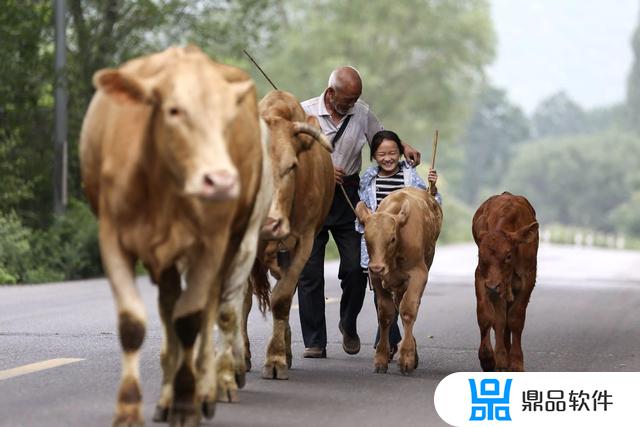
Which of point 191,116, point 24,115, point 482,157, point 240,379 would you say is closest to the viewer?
point 191,116

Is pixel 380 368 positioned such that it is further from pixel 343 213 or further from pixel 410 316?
pixel 343 213

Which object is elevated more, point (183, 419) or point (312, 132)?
point (312, 132)

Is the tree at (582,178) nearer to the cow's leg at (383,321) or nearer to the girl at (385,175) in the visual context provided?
the girl at (385,175)

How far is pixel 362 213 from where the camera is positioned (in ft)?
43.2

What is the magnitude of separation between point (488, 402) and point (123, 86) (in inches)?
117

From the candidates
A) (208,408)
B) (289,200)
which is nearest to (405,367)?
(289,200)

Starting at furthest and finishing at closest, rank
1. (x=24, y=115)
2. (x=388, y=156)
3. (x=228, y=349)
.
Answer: (x=24, y=115) < (x=388, y=156) < (x=228, y=349)

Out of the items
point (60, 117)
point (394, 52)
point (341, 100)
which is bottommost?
point (341, 100)

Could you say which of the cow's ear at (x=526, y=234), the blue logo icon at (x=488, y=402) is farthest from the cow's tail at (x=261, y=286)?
the blue logo icon at (x=488, y=402)

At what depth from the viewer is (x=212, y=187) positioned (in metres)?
8.42

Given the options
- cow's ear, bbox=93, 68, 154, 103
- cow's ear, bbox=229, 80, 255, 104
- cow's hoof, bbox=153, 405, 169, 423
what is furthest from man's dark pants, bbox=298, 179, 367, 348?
cow's ear, bbox=93, 68, 154, 103

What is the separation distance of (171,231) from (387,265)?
12.8ft

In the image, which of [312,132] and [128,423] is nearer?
[128,423]

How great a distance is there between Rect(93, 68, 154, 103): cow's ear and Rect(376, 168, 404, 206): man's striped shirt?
5332 millimetres
